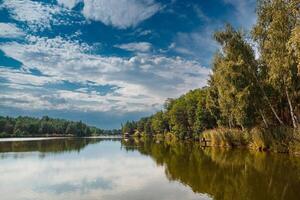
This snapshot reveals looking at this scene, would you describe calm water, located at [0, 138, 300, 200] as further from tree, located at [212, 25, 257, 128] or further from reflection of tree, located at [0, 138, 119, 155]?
reflection of tree, located at [0, 138, 119, 155]

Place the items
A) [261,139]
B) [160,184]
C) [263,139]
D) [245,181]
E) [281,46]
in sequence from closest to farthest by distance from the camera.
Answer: [160,184] → [245,181] → [281,46] → [263,139] → [261,139]

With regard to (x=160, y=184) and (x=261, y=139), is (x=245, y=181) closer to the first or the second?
(x=160, y=184)

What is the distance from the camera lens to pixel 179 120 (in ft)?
258

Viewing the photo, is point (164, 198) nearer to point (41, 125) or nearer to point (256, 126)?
point (256, 126)

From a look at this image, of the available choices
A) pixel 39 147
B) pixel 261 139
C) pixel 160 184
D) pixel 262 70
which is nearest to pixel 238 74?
pixel 262 70

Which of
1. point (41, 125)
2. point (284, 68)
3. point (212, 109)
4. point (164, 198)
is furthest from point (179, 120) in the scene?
point (41, 125)

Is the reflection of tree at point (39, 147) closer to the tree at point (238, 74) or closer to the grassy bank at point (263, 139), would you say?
the grassy bank at point (263, 139)

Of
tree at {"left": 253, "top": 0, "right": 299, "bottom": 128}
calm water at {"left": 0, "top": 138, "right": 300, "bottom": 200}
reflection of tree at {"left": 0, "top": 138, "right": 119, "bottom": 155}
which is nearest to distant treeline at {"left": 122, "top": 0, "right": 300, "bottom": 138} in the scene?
tree at {"left": 253, "top": 0, "right": 299, "bottom": 128}

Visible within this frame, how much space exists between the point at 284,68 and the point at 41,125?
168363 mm

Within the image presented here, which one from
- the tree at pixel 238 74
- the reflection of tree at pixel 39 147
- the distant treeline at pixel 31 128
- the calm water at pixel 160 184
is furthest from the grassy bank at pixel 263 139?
the distant treeline at pixel 31 128

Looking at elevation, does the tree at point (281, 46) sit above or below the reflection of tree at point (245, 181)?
above

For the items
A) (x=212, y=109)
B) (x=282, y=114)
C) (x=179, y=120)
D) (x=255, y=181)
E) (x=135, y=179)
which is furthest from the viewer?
(x=179, y=120)

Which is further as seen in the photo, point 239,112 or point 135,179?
point 239,112

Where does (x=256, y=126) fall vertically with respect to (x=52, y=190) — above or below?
above
